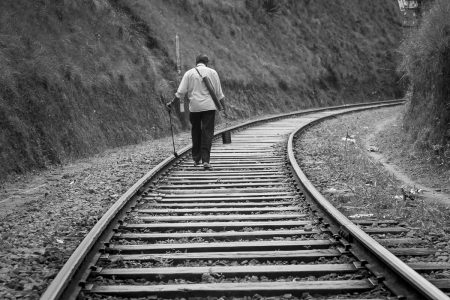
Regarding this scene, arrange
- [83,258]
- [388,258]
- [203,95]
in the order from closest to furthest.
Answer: [388,258]
[83,258]
[203,95]

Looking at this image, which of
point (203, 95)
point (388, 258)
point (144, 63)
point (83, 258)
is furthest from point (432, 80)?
point (144, 63)

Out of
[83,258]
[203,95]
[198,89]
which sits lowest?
[83,258]

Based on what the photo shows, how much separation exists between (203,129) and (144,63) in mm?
9598

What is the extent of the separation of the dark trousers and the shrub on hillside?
13.7 feet

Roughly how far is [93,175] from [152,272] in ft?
18.9

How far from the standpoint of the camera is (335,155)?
1204 centimetres

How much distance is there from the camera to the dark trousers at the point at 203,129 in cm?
966

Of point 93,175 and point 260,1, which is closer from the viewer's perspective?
point 93,175

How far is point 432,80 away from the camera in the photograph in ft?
37.2

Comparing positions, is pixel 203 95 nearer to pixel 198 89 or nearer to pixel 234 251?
pixel 198 89

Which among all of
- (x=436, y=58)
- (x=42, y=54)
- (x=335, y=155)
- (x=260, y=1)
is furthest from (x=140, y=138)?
(x=260, y=1)

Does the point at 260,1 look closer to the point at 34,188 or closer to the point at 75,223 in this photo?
the point at 34,188

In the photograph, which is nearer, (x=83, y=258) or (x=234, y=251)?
(x=83, y=258)

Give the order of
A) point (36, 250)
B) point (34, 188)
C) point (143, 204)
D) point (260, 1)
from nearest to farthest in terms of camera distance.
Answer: point (36, 250) → point (143, 204) → point (34, 188) → point (260, 1)
